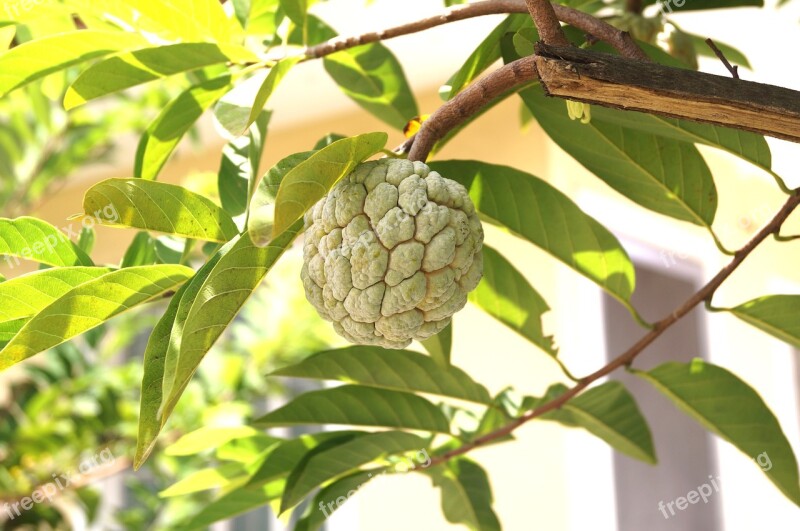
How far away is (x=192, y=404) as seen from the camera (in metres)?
2.89

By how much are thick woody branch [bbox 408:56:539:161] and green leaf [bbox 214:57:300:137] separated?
152mm

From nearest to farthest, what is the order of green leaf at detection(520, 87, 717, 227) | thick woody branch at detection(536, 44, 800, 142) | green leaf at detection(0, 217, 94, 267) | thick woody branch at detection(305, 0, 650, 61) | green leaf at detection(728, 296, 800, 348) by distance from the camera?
thick woody branch at detection(536, 44, 800, 142), thick woody branch at detection(305, 0, 650, 61), green leaf at detection(0, 217, 94, 267), green leaf at detection(520, 87, 717, 227), green leaf at detection(728, 296, 800, 348)

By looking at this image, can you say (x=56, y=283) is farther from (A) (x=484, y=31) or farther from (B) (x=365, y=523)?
(B) (x=365, y=523)

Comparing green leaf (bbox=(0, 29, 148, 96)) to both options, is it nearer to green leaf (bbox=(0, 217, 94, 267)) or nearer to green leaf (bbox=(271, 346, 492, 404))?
green leaf (bbox=(0, 217, 94, 267))

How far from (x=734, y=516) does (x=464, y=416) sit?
395 cm

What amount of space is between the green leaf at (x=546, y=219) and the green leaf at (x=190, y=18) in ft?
0.96

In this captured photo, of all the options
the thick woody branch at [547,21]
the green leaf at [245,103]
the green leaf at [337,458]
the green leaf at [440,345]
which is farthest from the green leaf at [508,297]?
the thick woody branch at [547,21]

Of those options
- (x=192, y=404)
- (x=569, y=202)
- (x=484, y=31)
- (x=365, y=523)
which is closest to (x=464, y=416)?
(x=569, y=202)

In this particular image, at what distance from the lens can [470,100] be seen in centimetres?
63

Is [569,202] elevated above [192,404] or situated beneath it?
situated beneath

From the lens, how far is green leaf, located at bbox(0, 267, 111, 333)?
2.20ft

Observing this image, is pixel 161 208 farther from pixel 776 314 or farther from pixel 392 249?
pixel 776 314

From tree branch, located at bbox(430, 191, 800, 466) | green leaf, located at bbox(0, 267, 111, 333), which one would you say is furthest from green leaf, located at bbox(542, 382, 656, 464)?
green leaf, located at bbox(0, 267, 111, 333)

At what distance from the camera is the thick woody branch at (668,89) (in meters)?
0.52
